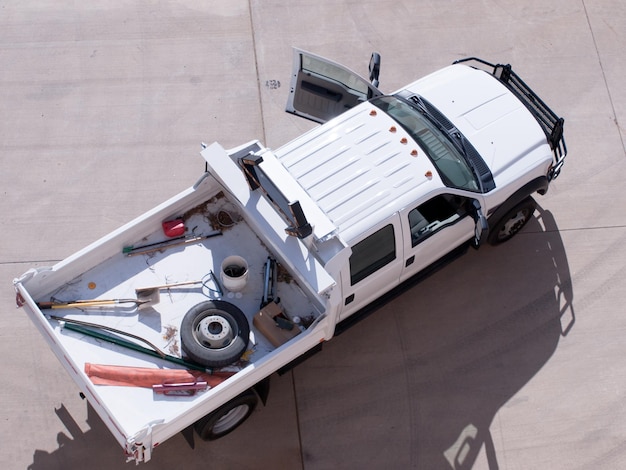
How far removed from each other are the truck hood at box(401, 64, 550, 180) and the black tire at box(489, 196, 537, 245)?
608mm

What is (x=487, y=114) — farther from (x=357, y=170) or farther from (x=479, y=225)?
(x=357, y=170)

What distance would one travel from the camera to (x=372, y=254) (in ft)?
25.4

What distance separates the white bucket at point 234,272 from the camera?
301 inches

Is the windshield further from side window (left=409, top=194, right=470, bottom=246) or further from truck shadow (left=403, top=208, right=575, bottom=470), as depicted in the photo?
truck shadow (left=403, top=208, right=575, bottom=470)

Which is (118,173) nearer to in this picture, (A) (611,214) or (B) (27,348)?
(B) (27,348)

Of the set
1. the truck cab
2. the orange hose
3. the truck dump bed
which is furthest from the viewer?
the truck cab

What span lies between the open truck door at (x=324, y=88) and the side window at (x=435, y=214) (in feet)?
5.00

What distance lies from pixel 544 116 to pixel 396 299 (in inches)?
112

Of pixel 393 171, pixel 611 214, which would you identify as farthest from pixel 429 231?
pixel 611 214

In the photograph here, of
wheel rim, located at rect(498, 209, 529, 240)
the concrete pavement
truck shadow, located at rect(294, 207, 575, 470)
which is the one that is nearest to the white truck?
wheel rim, located at rect(498, 209, 529, 240)

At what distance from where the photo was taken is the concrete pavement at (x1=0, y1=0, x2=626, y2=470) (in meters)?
8.18

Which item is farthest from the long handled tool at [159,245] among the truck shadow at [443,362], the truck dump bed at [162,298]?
the truck shadow at [443,362]

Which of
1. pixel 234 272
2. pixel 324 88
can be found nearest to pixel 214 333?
pixel 234 272

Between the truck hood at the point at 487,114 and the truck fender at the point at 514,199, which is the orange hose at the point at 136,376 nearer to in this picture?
the truck fender at the point at 514,199
